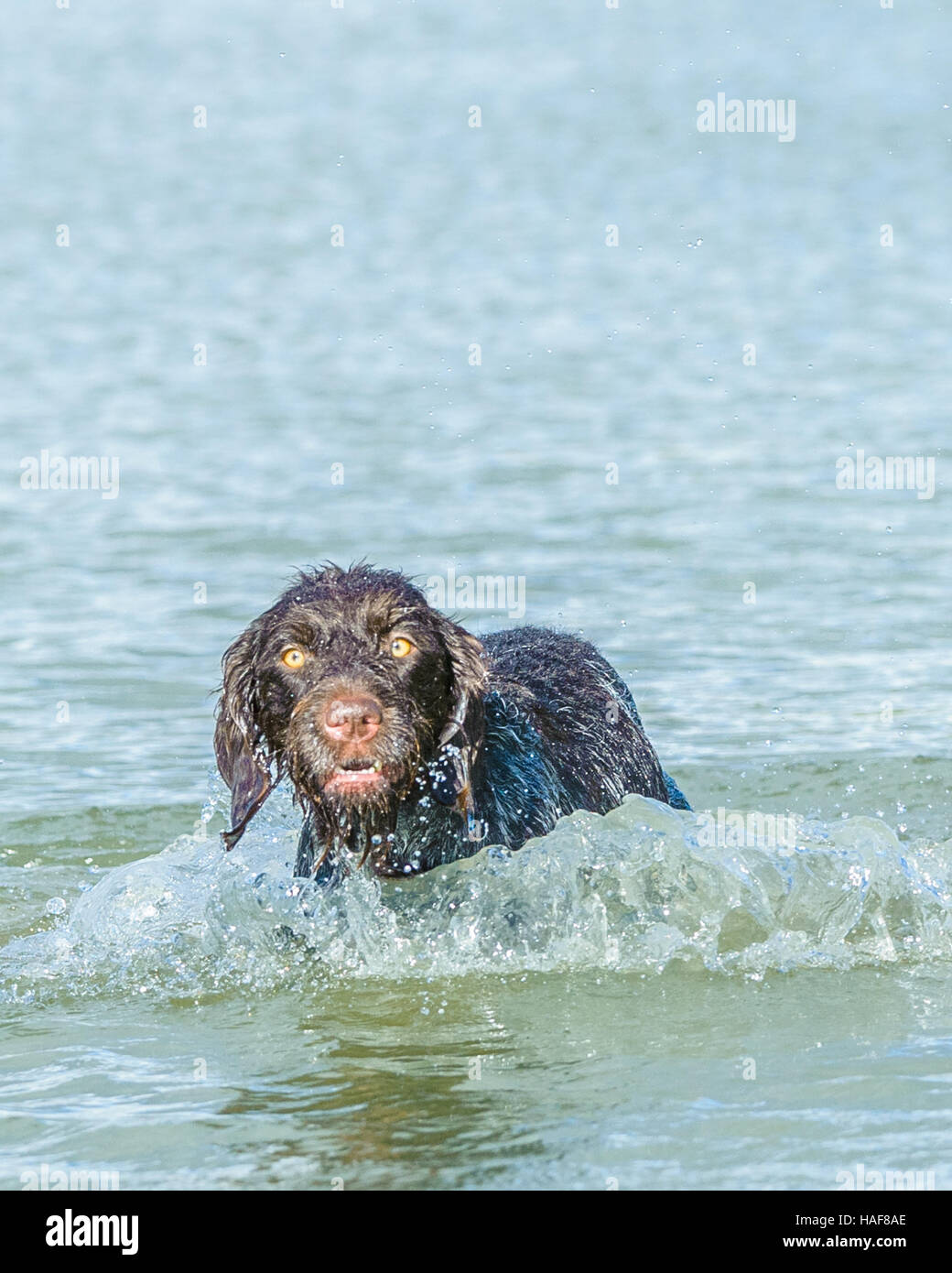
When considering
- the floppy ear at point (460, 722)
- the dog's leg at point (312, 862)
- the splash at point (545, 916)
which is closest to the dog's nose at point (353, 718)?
the floppy ear at point (460, 722)

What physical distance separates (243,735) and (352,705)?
2.46 feet

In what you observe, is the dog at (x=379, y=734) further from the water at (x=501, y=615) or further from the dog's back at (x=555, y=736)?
the water at (x=501, y=615)

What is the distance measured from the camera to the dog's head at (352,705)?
19.4ft

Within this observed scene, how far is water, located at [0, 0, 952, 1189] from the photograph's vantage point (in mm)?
5336

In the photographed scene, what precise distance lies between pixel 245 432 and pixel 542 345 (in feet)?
13.0

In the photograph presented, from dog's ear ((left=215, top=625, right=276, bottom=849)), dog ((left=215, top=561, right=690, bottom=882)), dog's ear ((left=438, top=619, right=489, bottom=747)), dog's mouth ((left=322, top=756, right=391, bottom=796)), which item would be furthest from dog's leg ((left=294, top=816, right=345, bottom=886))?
dog's ear ((left=438, top=619, right=489, bottom=747))

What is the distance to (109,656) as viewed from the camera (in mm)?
10891

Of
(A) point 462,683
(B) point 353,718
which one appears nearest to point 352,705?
(B) point 353,718

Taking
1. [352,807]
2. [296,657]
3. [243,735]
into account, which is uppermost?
[296,657]

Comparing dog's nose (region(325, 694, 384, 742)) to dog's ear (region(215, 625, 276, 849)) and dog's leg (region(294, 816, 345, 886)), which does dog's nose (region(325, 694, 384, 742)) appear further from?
dog's leg (region(294, 816, 345, 886))

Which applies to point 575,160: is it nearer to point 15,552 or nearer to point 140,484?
point 140,484

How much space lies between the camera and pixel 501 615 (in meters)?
11.4

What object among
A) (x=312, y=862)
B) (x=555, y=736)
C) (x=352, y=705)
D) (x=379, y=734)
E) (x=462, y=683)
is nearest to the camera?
(x=352, y=705)

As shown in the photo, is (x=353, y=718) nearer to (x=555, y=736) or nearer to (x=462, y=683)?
(x=462, y=683)
